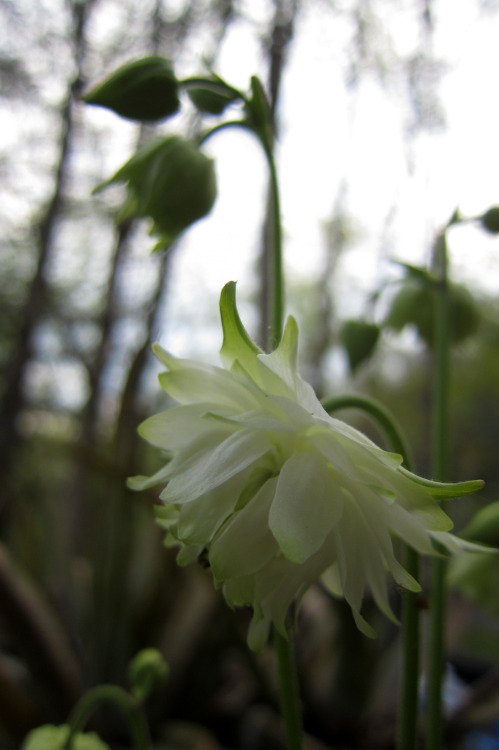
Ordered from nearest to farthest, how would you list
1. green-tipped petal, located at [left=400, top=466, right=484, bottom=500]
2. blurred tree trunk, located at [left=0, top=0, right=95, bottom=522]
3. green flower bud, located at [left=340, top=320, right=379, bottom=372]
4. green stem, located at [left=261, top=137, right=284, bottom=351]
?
green-tipped petal, located at [left=400, top=466, right=484, bottom=500], green stem, located at [left=261, top=137, right=284, bottom=351], green flower bud, located at [left=340, top=320, right=379, bottom=372], blurred tree trunk, located at [left=0, top=0, right=95, bottom=522]

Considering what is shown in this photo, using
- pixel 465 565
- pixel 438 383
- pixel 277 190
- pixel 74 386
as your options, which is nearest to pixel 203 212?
pixel 277 190

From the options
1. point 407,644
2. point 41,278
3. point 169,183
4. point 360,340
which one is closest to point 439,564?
point 407,644

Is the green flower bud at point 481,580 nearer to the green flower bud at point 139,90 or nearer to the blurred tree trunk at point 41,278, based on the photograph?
the green flower bud at point 139,90

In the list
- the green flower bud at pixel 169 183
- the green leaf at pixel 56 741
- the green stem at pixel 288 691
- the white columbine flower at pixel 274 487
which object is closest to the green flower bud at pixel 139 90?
the green flower bud at pixel 169 183

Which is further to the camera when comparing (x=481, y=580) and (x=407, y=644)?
(x=481, y=580)

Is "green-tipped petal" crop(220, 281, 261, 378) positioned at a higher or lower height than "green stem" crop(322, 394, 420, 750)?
higher

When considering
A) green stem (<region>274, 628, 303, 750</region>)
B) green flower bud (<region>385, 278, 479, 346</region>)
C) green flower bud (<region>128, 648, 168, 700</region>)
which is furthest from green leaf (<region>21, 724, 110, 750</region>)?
green flower bud (<region>385, 278, 479, 346</region>)

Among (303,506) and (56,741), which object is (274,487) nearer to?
(303,506)

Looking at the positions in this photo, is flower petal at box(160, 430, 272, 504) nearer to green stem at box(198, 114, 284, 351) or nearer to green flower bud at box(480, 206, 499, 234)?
green stem at box(198, 114, 284, 351)
